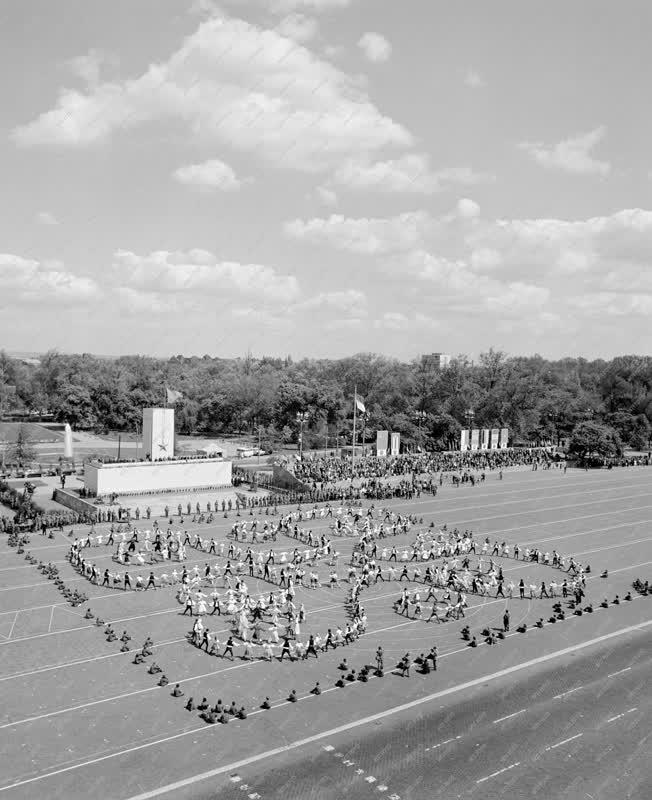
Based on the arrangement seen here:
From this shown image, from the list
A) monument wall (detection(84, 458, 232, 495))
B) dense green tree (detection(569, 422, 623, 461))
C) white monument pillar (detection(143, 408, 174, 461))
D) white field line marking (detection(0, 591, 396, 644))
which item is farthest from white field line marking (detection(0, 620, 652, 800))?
dense green tree (detection(569, 422, 623, 461))

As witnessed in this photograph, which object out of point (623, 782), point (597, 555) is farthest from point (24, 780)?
point (597, 555)

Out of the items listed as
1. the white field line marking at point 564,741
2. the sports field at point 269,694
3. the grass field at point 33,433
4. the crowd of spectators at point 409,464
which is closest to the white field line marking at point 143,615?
the sports field at point 269,694

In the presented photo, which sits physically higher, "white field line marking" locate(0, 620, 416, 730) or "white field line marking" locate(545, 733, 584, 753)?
"white field line marking" locate(0, 620, 416, 730)

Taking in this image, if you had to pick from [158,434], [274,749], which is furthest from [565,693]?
[158,434]

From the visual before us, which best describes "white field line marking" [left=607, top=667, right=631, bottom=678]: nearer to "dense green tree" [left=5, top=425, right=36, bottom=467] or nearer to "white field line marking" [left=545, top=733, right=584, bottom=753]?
"white field line marking" [left=545, top=733, right=584, bottom=753]

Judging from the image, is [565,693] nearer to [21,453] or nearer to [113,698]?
[113,698]

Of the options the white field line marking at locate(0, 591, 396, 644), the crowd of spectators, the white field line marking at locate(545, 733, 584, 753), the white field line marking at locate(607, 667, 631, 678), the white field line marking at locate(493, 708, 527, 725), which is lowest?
the white field line marking at locate(545, 733, 584, 753)

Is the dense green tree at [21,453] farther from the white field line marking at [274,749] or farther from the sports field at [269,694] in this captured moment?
the white field line marking at [274,749]
